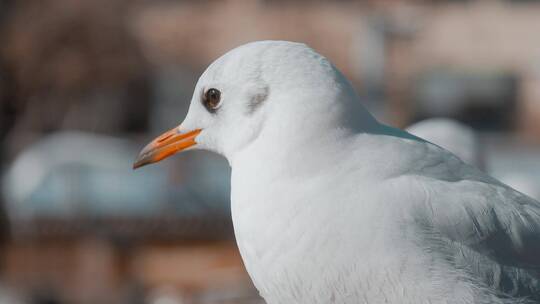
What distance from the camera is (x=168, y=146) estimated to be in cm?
196

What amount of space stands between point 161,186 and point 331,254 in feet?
25.0

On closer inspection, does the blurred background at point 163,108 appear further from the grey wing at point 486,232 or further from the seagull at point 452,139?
the grey wing at point 486,232

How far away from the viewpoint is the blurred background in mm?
8242

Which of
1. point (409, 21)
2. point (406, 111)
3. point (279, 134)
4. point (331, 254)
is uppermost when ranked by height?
point (279, 134)

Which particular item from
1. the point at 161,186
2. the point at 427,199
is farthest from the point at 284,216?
the point at 161,186

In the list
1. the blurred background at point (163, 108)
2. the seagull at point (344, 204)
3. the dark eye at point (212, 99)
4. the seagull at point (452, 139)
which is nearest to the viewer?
the seagull at point (344, 204)

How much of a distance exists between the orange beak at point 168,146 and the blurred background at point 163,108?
0.98 meters

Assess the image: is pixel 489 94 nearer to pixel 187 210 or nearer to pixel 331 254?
pixel 187 210

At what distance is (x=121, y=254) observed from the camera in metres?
8.41

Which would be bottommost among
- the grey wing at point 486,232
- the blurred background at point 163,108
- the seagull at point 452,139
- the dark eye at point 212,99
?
the blurred background at point 163,108

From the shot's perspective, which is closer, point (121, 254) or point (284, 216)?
point (284, 216)

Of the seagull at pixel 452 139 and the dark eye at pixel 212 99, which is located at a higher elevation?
the dark eye at pixel 212 99

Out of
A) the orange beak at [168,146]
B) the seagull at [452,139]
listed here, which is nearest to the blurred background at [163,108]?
the seagull at [452,139]

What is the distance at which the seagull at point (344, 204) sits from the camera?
1.61 metres
